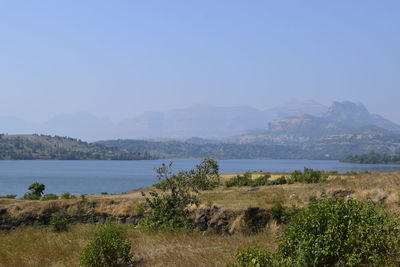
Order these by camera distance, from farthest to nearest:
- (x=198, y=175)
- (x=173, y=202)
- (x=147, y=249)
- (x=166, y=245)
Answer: (x=198, y=175)
(x=173, y=202)
(x=166, y=245)
(x=147, y=249)

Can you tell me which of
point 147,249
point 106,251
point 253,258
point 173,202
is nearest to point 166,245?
point 147,249

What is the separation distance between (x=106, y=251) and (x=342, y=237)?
640cm

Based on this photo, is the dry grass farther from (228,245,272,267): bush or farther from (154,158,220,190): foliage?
(154,158,220,190): foliage

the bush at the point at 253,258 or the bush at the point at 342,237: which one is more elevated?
the bush at the point at 342,237

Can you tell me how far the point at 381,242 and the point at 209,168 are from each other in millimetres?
18456

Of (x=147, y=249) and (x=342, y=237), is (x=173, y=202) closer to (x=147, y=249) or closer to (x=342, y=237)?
(x=147, y=249)

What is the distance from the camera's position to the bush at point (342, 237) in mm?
8898

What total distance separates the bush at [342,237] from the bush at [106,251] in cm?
516

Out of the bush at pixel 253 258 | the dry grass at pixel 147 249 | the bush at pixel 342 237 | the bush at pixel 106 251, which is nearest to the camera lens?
the bush at pixel 342 237

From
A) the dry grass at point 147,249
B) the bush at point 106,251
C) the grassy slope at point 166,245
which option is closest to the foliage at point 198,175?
the grassy slope at point 166,245

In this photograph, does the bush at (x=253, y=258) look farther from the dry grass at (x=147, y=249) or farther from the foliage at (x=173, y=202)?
the foliage at (x=173, y=202)

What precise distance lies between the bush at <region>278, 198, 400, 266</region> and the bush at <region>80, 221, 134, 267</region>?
203 inches

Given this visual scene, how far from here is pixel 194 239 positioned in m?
16.4

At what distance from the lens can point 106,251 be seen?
489 inches
